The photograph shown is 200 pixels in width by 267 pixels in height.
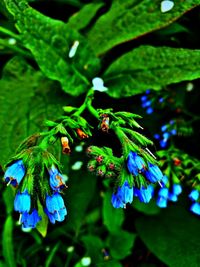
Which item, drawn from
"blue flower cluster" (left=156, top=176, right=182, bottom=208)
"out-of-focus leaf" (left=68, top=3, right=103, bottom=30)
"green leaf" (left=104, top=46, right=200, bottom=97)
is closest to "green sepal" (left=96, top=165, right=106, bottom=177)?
"blue flower cluster" (left=156, top=176, right=182, bottom=208)

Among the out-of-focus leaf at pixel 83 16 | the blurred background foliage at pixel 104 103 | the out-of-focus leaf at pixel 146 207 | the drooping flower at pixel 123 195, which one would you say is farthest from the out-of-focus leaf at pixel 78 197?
the drooping flower at pixel 123 195

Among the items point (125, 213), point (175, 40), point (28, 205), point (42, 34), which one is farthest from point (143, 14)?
point (28, 205)

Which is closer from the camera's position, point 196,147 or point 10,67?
point 10,67

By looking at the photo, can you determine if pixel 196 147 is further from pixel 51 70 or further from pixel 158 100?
pixel 51 70

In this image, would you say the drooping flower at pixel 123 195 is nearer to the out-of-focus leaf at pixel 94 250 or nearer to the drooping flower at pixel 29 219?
the drooping flower at pixel 29 219

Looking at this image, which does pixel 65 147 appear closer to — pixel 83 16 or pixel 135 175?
pixel 135 175

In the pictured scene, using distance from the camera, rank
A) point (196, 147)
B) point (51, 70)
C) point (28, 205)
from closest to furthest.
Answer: point (28, 205), point (51, 70), point (196, 147)
